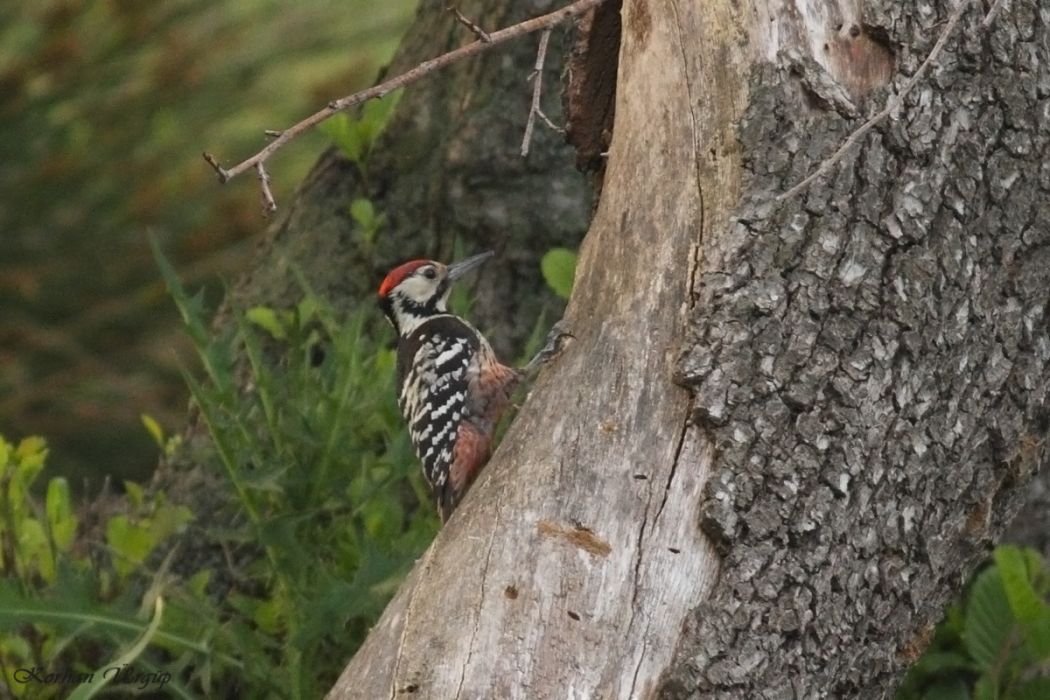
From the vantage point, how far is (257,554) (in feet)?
14.7

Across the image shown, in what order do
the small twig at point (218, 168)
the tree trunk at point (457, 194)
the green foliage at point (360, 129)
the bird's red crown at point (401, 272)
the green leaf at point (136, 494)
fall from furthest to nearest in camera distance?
the tree trunk at point (457, 194), the green foliage at point (360, 129), the green leaf at point (136, 494), the bird's red crown at point (401, 272), the small twig at point (218, 168)

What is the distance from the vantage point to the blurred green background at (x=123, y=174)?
22.2ft

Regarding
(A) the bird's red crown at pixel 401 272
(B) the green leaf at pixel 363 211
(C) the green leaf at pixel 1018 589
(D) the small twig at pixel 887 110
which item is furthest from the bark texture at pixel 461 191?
(D) the small twig at pixel 887 110

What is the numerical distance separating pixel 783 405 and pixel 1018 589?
4.07ft

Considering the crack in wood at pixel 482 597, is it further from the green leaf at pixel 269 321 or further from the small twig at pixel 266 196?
the green leaf at pixel 269 321

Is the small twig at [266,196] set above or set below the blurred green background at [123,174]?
above

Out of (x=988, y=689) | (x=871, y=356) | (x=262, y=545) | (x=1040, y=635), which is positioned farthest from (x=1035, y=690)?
(x=262, y=545)

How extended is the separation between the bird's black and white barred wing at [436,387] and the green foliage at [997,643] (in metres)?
1.23

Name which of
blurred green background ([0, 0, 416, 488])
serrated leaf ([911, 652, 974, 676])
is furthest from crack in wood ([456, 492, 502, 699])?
blurred green background ([0, 0, 416, 488])

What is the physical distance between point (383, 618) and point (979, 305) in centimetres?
130

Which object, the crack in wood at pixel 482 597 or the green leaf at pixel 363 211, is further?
the green leaf at pixel 363 211

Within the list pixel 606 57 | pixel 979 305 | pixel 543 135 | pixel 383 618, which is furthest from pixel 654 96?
pixel 543 135

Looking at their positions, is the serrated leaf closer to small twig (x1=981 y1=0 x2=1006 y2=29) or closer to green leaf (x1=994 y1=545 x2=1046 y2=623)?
green leaf (x1=994 y1=545 x2=1046 y2=623)

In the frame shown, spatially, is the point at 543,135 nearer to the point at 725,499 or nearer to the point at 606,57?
the point at 606,57
